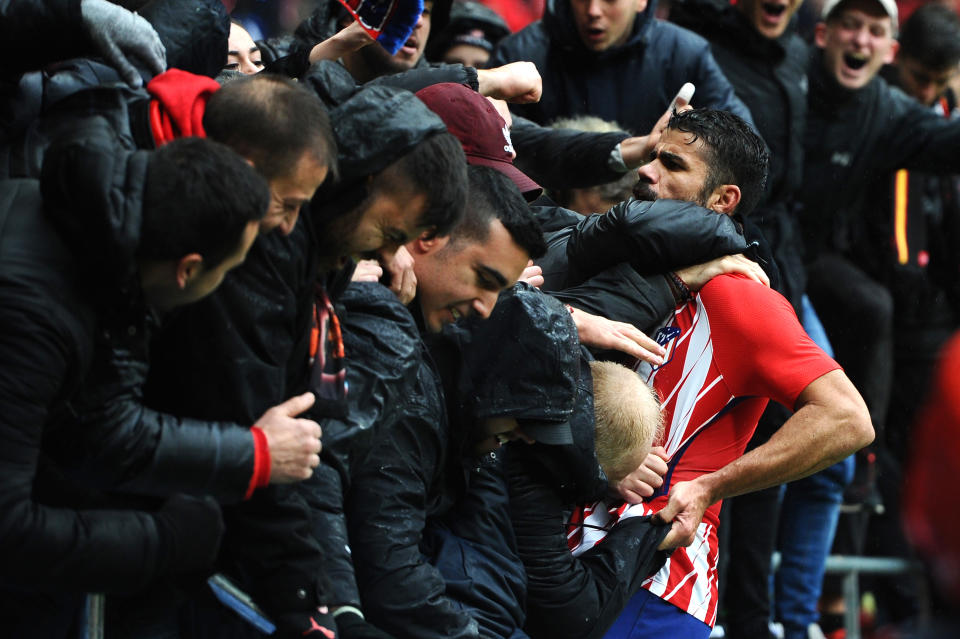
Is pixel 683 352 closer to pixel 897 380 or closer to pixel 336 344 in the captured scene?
pixel 336 344

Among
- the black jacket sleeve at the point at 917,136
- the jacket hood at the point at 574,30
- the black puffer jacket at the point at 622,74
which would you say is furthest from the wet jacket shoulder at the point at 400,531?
the black jacket sleeve at the point at 917,136

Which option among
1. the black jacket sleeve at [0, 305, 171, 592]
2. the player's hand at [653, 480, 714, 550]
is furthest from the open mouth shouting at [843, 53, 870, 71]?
the black jacket sleeve at [0, 305, 171, 592]

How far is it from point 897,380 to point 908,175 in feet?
3.26

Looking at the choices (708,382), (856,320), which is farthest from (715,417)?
(856,320)

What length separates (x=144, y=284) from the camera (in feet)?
7.06

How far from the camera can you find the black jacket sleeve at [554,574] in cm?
309

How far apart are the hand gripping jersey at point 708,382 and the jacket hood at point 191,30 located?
1.38m

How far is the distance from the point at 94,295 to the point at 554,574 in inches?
55.2

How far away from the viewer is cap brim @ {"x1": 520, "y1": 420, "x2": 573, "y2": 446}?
293 cm

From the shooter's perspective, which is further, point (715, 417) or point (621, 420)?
point (715, 417)

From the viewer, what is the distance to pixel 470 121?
10.6 ft

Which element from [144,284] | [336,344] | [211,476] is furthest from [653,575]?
[144,284]

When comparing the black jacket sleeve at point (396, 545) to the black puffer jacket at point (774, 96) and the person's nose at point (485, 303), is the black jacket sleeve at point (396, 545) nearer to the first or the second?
the person's nose at point (485, 303)

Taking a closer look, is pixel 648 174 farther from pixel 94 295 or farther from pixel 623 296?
pixel 94 295
